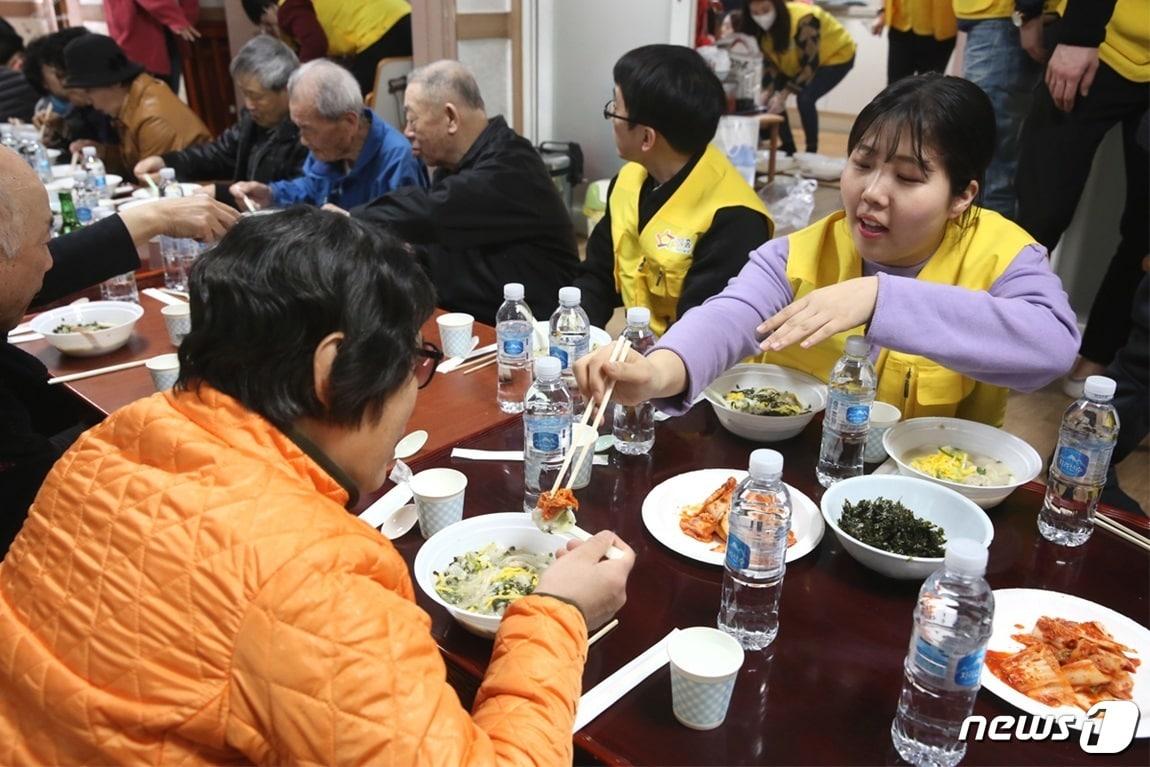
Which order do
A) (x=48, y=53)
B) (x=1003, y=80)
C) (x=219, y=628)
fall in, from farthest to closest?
(x=48, y=53), (x=1003, y=80), (x=219, y=628)

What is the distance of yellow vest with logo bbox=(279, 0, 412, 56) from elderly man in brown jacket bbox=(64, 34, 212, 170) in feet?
3.43

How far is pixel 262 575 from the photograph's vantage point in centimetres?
80

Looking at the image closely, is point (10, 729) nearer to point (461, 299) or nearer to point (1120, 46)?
point (461, 299)

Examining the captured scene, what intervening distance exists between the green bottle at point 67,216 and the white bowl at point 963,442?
2778mm

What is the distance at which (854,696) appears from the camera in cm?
102

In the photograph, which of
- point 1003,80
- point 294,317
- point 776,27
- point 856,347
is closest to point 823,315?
point 856,347

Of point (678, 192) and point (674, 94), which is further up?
point (674, 94)

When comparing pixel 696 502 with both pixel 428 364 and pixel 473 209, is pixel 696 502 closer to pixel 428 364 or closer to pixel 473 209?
pixel 428 364

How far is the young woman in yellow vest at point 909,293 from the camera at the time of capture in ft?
4.92

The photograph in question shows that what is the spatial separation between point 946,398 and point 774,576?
78cm

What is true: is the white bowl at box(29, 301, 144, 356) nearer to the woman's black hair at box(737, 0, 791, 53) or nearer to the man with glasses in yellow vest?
the man with glasses in yellow vest

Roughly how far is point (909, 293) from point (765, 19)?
5.05 m

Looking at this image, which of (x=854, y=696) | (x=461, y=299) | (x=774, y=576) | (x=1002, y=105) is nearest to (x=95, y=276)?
(x=461, y=299)

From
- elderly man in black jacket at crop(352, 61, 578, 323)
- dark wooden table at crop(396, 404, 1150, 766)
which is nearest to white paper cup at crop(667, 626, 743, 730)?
dark wooden table at crop(396, 404, 1150, 766)
